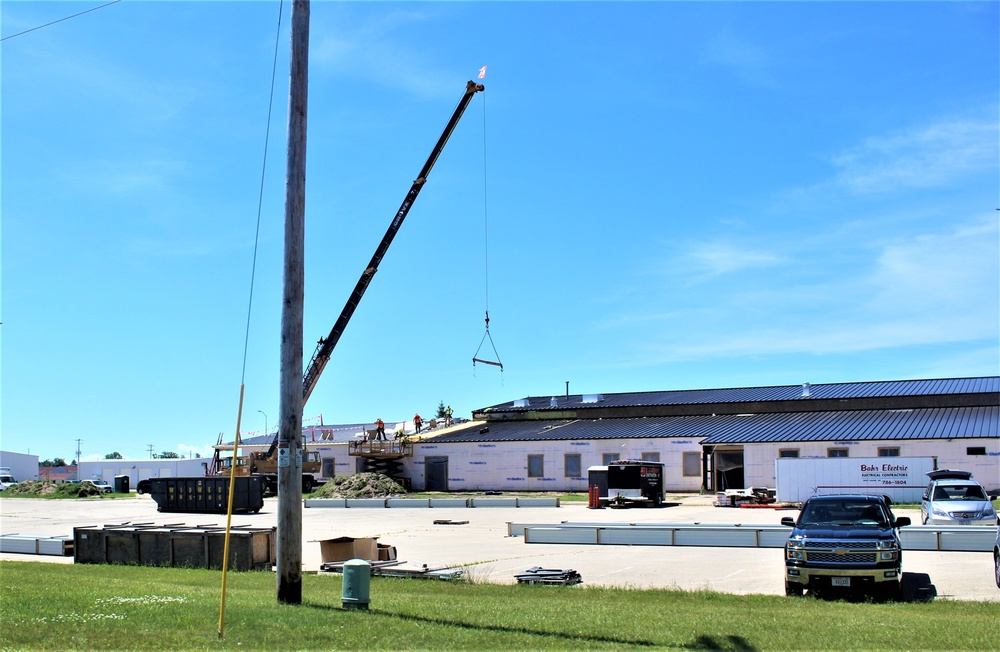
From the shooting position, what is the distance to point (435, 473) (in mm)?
63344

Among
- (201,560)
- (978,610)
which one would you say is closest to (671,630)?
(978,610)

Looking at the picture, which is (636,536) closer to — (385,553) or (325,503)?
(385,553)

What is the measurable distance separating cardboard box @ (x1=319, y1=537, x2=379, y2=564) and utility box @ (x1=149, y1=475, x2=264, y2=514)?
25604 millimetres

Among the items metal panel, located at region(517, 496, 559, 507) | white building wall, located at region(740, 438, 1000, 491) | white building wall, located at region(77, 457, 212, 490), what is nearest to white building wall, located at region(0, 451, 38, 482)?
white building wall, located at region(77, 457, 212, 490)

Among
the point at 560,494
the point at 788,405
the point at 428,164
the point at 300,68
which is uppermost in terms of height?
the point at 428,164

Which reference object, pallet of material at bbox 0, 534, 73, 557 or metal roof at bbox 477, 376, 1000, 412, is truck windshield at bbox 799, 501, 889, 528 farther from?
metal roof at bbox 477, 376, 1000, 412

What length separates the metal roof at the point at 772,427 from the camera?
48.7 meters

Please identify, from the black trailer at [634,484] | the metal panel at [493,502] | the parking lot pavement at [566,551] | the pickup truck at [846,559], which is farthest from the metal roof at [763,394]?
the pickup truck at [846,559]

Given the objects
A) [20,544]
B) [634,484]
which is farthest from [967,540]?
[20,544]

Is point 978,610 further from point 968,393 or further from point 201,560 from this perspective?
point 968,393

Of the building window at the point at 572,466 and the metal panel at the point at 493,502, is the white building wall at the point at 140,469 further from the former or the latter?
the metal panel at the point at 493,502

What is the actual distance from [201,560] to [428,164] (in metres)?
28.2

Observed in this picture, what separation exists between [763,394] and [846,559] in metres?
49.4

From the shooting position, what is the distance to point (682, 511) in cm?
4059
